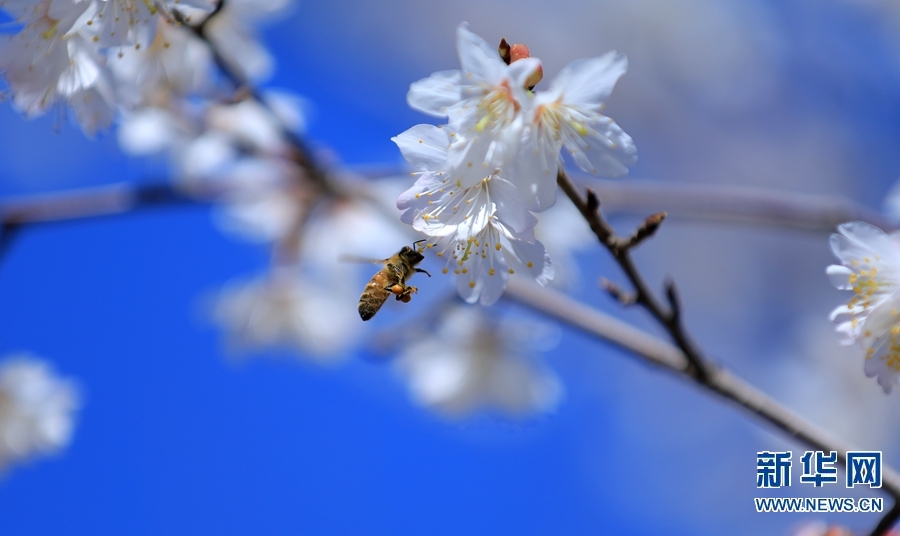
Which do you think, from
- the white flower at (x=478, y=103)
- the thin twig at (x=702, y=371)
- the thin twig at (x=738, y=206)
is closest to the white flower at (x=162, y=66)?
the white flower at (x=478, y=103)

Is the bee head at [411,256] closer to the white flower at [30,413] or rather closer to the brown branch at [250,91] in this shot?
the brown branch at [250,91]

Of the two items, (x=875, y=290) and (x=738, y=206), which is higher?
(x=738, y=206)

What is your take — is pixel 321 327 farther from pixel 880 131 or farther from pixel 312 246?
pixel 880 131

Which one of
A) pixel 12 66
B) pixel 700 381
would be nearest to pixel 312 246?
pixel 12 66

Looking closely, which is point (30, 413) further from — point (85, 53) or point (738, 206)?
point (738, 206)

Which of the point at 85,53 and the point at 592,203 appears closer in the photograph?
the point at 592,203

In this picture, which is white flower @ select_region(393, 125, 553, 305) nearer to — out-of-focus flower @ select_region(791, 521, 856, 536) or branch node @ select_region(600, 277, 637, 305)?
branch node @ select_region(600, 277, 637, 305)

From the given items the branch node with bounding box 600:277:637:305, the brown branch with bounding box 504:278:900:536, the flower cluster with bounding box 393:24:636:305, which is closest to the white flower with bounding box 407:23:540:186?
the flower cluster with bounding box 393:24:636:305

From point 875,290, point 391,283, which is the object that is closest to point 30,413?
point 391,283

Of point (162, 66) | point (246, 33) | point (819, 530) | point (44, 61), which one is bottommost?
point (819, 530)
